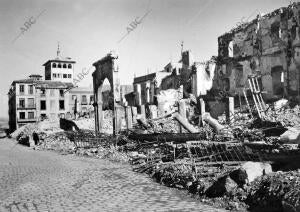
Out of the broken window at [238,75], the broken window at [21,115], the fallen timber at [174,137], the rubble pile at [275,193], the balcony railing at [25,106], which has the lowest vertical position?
the rubble pile at [275,193]

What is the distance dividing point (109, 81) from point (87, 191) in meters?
14.1

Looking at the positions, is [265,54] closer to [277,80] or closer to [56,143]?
[277,80]

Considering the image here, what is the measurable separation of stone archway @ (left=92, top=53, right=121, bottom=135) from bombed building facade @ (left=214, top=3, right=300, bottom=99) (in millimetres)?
13315

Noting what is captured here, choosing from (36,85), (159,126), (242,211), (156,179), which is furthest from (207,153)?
(36,85)

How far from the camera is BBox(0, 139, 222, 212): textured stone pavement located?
6660mm

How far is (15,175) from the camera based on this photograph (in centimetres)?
1084

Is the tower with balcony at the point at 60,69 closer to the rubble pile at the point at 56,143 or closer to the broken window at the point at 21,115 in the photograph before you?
the broken window at the point at 21,115

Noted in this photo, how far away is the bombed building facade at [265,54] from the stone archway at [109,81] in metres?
13.3

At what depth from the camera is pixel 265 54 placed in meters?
31.1

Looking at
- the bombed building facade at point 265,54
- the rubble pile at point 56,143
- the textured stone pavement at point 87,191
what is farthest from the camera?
the bombed building facade at point 265,54

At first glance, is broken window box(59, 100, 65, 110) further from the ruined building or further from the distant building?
the ruined building

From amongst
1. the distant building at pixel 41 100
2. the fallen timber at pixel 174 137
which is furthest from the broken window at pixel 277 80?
the distant building at pixel 41 100

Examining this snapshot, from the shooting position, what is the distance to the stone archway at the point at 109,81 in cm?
1997

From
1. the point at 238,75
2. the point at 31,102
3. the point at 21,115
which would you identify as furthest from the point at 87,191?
the point at 21,115
